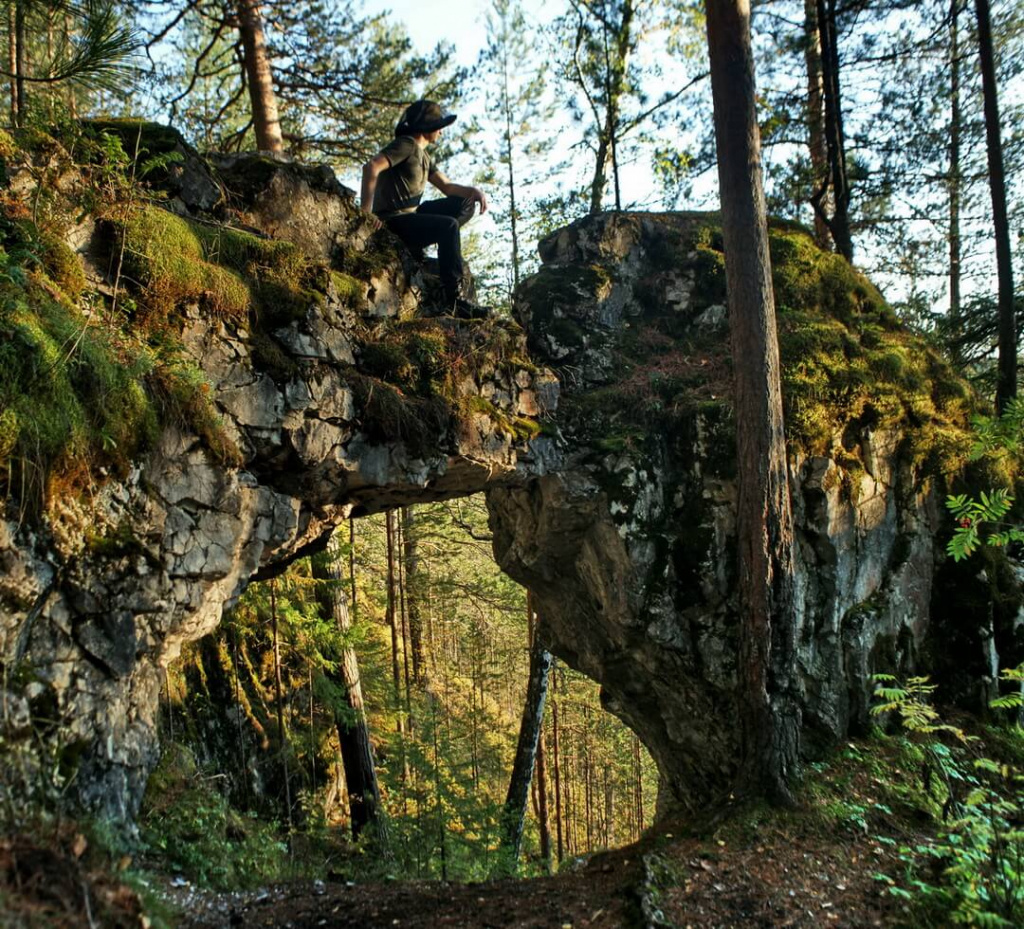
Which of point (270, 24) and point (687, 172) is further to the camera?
point (687, 172)

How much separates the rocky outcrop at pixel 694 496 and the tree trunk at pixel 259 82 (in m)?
3.87

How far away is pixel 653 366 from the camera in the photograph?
833cm

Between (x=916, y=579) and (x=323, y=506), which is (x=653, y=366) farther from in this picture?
(x=323, y=506)

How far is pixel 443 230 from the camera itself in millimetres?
7129

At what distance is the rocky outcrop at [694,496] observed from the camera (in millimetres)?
7051

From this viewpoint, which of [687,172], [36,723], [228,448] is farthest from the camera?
[687,172]

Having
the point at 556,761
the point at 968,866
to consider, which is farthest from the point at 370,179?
the point at 556,761

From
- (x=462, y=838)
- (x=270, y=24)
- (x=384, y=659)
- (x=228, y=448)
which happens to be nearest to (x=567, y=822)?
(x=384, y=659)

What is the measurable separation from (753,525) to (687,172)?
646cm

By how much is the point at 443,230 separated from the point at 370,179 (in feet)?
2.91

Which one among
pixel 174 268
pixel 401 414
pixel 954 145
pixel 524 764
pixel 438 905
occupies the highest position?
pixel 954 145

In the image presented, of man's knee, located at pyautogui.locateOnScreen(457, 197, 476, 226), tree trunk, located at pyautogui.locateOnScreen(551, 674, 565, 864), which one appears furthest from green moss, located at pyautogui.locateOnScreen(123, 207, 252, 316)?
tree trunk, located at pyautogui.locateOnScreen(551, 674, 565, 864)

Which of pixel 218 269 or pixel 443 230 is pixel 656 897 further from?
pixel 443 230

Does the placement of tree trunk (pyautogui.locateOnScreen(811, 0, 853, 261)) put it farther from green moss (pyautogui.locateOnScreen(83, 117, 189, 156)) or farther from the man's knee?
green moss (pyautogui.locateOnScreen(83, 117, 189, 156))
